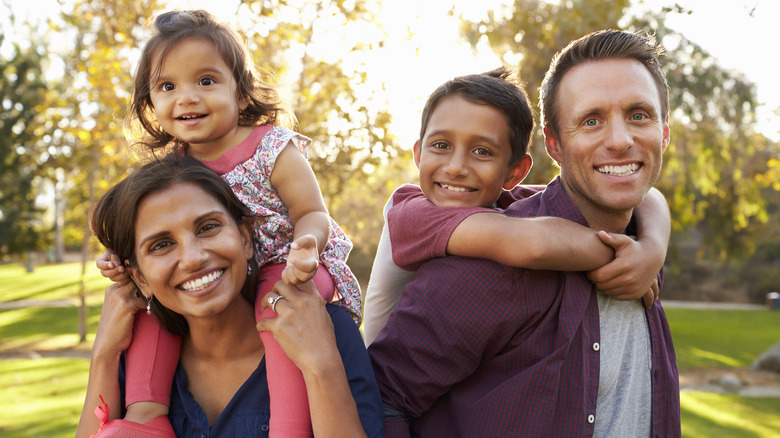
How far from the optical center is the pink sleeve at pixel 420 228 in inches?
88.2

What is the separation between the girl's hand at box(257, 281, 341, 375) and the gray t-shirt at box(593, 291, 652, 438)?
91cm

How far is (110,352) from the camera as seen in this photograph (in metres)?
2.52

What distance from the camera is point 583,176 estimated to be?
229cm

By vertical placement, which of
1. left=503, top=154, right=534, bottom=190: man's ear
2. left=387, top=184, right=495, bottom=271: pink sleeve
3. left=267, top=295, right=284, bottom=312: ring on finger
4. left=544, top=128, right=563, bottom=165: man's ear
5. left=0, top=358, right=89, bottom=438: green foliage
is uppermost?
left=544, top=128, right=563, bottom=165: man's ear

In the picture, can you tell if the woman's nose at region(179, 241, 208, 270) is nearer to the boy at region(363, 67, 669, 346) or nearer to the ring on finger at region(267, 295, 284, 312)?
the ring on finger at region(267, 295, 284, 312)

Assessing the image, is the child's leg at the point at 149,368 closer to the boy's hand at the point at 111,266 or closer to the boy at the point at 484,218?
the boy's hand at the point at 111,266

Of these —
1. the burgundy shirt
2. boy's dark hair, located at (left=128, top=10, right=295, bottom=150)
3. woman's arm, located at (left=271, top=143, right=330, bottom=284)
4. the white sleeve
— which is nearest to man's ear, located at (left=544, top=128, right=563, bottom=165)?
the burgundy shirt

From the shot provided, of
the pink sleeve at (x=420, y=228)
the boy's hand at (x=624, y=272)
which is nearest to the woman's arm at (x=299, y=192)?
the pink sleeve at (x=420, y=228)

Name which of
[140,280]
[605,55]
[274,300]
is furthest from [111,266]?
[605,55]

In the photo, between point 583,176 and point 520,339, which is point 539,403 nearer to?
point 520,339

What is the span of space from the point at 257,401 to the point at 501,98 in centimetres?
A: 147

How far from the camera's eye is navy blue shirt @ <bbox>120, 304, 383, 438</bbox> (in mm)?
2248

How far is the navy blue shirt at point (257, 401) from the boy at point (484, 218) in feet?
1.09

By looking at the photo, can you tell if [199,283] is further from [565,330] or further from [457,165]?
[565,330]
